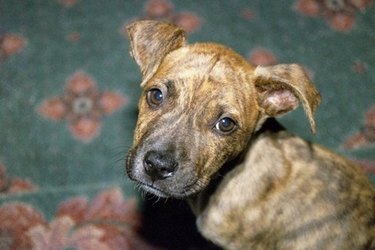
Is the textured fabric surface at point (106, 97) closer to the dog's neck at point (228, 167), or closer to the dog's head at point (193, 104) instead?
the dog's neck at point (228, 167)

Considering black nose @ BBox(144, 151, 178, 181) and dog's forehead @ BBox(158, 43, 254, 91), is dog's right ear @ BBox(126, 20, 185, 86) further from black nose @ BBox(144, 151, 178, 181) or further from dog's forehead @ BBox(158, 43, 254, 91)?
black nose @ BBox(144, 151, 178, 181)

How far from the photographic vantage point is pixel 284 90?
3729mm

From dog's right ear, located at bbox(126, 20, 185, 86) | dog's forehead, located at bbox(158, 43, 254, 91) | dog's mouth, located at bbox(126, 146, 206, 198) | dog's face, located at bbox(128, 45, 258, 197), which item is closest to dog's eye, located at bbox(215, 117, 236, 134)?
dog's face, located at bbox(128, 45, 258, 197)

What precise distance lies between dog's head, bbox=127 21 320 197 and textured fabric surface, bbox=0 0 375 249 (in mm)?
1503

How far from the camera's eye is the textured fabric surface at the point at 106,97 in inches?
192

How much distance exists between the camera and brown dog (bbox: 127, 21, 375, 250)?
11.5 feet

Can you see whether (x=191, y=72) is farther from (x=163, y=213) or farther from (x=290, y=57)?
(x=290, y=57)

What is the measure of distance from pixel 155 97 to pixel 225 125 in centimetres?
49

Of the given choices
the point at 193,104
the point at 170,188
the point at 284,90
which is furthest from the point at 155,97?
the point at 284,90

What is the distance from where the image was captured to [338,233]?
12.9 feet

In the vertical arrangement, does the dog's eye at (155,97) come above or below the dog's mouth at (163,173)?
above

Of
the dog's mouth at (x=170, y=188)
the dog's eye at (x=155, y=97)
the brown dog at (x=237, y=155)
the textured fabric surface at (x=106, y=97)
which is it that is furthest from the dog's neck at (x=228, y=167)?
the textured fabric surface at (x=106, y=97)

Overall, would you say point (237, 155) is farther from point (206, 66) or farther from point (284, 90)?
point (206, 66)

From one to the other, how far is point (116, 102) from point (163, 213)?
127 cm
